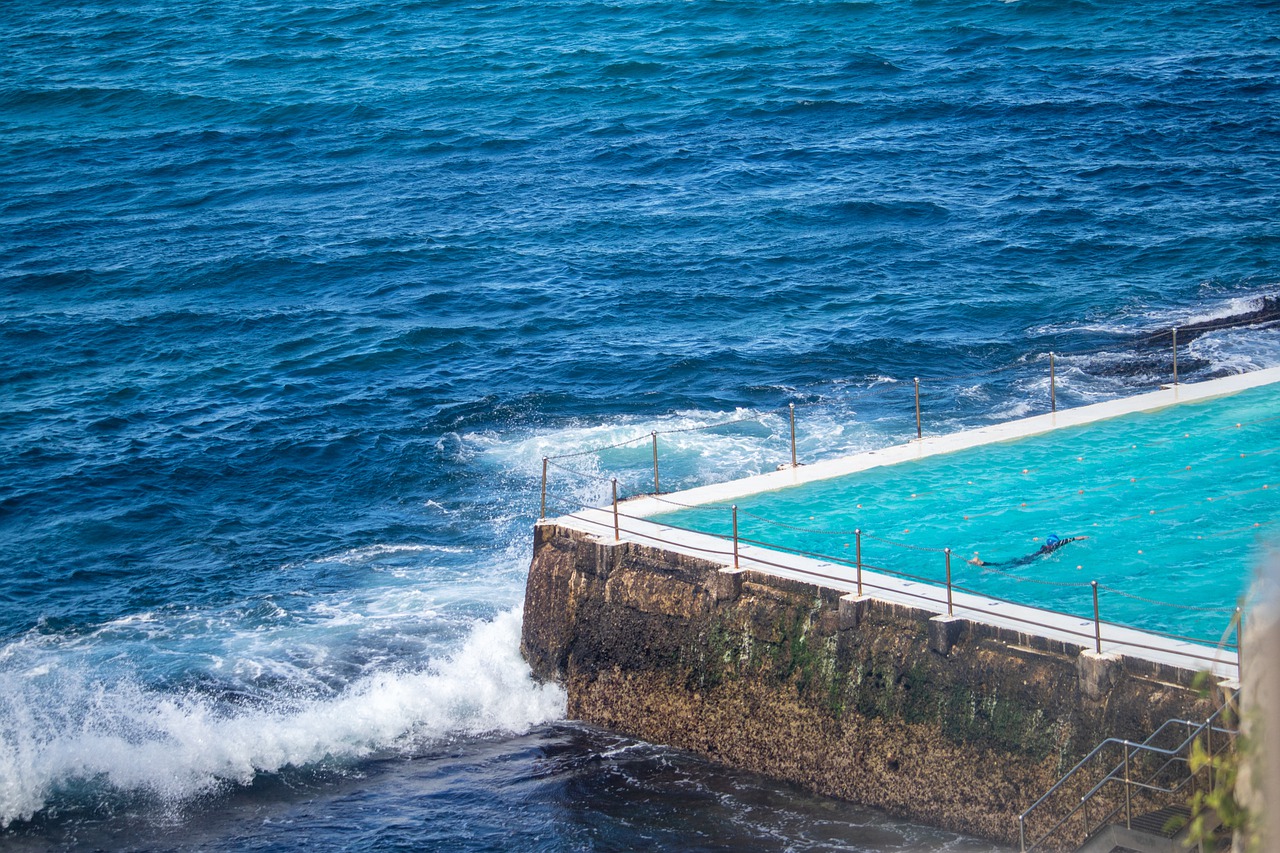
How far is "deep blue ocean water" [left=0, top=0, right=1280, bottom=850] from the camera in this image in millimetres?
16047

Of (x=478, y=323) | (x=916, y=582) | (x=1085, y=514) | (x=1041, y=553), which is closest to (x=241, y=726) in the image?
(x=916, y=582)

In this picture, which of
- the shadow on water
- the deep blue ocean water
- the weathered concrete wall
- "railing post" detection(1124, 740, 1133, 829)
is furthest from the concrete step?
the deep blue ocean water

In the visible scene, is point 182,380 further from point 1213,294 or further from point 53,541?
point 1213,294

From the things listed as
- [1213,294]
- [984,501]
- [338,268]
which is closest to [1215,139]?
[1213,294]

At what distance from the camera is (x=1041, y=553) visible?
14773 millimetres

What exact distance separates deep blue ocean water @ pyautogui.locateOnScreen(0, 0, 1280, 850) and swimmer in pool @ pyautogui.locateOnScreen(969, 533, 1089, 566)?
3.07 m

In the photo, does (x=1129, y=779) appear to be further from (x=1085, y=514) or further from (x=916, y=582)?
(x=1085, y=514)

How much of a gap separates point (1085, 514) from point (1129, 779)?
16.1 ft

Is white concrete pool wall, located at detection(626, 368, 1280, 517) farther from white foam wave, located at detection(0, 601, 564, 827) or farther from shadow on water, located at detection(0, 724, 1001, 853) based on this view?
shadow on water, located at detection(0, 724, 1001, 853)

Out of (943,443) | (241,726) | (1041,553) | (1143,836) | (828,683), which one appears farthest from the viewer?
(943,443)

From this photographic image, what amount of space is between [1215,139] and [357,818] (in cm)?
3504

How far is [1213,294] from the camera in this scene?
3027cm

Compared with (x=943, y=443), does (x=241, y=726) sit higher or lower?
lower

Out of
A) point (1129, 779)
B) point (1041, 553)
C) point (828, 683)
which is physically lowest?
point (828, 683)
